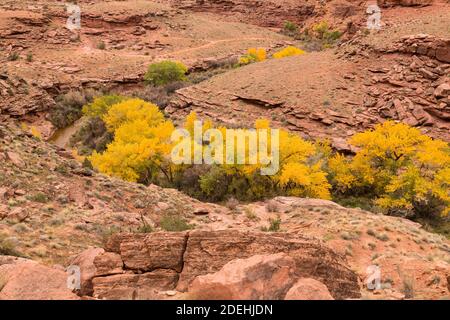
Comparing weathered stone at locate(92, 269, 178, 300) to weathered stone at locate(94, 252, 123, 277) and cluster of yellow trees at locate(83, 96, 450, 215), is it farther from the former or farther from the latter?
cluster of yellow trees at locate(83, 96, 450, 215)

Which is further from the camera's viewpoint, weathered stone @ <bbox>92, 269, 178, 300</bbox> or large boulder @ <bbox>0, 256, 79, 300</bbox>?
weathered stone @ <bbox>92, 269, 178, 300</bbox>

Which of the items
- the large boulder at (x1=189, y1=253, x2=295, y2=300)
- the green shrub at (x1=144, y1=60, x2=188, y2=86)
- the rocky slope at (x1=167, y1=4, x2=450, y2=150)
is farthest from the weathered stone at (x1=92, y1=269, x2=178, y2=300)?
the green shrub at (x1=144, y1=60, x2=188, y2=86)

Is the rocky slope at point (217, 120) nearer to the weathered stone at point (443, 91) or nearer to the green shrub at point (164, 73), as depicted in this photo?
the weathered stone at point (443, 91)

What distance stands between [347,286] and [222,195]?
15871 millimetres

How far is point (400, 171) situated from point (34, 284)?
929 inches

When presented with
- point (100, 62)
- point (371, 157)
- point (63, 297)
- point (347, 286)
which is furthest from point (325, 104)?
point (63, 297)

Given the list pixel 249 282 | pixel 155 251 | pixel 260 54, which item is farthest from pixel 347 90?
pixel 249 282

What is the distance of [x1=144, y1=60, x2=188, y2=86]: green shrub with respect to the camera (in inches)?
1829

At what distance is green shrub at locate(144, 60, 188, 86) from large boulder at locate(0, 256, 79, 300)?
40.5 m

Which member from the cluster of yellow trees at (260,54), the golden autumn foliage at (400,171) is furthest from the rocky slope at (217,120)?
the golden autumn foliage at (400,171)

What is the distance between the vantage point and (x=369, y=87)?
3800 cm

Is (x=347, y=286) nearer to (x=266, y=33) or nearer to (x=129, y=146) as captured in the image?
(x=129, y=146)

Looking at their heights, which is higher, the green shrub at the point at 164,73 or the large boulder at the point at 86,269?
the large boulder at the point at 86,269

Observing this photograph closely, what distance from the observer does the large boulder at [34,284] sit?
19.7 feet
